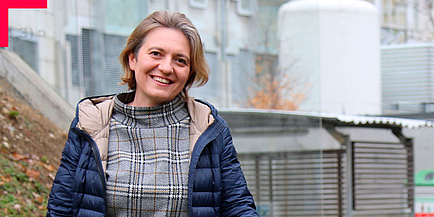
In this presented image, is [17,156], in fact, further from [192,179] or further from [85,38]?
[192,179]

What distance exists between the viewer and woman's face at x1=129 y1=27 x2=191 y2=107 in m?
2.21

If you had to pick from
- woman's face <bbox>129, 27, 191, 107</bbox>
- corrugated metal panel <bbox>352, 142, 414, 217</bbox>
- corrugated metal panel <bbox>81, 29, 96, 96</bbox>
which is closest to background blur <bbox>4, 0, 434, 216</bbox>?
corrugated metal panel <bbox>81, 29, 96, 96</bbox>

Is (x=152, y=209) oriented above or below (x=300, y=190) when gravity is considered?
above

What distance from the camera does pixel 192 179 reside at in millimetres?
2131

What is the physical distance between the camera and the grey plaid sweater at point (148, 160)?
2135mm

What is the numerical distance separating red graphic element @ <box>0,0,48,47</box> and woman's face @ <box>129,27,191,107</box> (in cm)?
581

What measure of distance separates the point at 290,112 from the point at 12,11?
425 cm

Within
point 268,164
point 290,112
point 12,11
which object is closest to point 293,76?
point 290,112

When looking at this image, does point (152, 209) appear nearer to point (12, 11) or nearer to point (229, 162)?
point (229, 162)

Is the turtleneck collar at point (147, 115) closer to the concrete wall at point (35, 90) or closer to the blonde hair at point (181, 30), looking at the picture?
the blonde hair at point (181, 30)

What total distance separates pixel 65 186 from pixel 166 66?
18.6 inches

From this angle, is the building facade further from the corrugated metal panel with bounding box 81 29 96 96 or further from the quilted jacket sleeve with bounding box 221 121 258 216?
the quilted jacket sleeve with bounding box 221 121 258 216

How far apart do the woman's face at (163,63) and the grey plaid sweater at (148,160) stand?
0.23 ft

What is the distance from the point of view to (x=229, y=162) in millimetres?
2221
